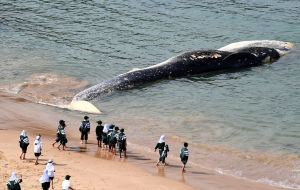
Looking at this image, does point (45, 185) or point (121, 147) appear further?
point (121, 147)

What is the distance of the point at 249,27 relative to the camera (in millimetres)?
39312

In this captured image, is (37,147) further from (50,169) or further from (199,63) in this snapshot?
(199,63)

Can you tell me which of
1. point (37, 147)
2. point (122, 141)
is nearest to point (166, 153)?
point (122, 141)

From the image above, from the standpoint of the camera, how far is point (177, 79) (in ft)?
104

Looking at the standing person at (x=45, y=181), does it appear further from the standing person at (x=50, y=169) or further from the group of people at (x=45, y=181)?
the standing person at (x=50, y=169)

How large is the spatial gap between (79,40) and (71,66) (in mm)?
4682

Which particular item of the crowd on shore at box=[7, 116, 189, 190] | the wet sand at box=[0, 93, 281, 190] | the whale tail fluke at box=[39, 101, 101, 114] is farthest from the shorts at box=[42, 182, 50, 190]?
the whale tail fluke at box=[39, 101, 101, 114]

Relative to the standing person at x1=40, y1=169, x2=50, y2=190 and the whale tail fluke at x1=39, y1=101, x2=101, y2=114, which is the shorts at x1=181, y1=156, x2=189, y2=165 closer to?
the standing person at x1=40, y1=169, x2=50, y2=190

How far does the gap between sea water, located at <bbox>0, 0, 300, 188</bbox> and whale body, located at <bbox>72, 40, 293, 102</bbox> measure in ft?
1.72

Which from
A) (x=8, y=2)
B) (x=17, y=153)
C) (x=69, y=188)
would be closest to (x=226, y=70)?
(x=17, y=153)

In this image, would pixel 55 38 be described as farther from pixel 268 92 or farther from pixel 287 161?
pixel 287 161

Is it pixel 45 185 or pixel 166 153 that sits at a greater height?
pixel 166 153

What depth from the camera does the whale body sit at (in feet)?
97.8

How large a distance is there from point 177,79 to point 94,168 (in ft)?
41.4
